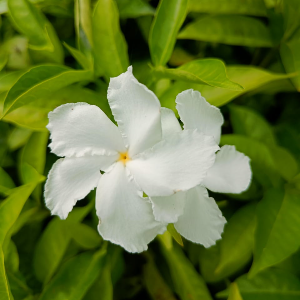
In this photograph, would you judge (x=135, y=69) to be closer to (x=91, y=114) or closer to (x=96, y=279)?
(x=91, y=114)

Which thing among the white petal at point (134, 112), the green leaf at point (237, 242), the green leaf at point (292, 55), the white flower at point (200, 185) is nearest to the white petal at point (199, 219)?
the white flower at point (200, 185)

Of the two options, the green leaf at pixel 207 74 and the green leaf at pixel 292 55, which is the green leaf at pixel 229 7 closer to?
the green leaf at pixel 292 55

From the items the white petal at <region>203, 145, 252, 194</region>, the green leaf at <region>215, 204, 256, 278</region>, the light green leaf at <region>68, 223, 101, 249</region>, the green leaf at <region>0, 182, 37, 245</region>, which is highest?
the white petal at <region>203, 145, 252, 194</region>

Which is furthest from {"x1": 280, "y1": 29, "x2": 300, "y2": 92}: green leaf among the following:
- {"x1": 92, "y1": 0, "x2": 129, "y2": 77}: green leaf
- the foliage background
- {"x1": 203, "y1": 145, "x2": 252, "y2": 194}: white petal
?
{"x1": 92, "y1": 0, "x2": 129, "y2": 77}: green leaf

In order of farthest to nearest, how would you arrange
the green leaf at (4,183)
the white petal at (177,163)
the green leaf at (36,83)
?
1. the green leaf at (4,183)
2. the green leaf at (36,83)
3. the white petal at (177,163)

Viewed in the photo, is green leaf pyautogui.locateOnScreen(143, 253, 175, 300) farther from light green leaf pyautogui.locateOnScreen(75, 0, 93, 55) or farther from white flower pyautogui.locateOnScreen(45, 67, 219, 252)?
light green leaf pyautogui.locateOnScreen(75, 0, 93, 55)

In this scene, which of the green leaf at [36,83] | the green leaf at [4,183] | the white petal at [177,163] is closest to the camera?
the white petal at [177,163]
